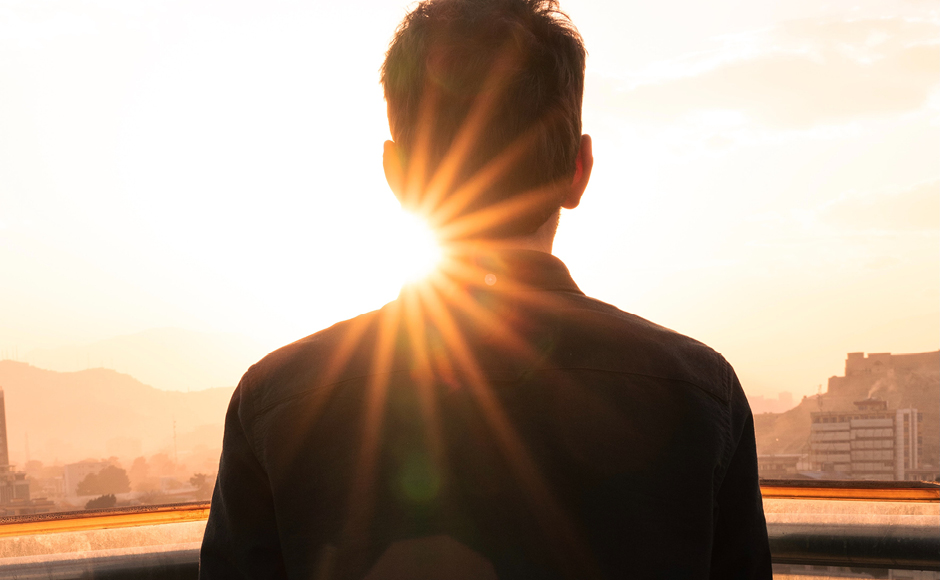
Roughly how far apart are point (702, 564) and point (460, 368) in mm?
526

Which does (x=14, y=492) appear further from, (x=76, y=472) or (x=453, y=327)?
(x=453, y=327)

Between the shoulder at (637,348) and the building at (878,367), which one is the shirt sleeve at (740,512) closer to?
the shoulder at (637,348)

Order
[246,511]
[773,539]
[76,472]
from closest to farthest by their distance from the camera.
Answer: [246,511] → [773,539] → [76,472]

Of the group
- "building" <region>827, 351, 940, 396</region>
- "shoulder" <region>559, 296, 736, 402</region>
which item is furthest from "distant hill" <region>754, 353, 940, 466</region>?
"shoulder" <region>559, 296, 736, 402</region>

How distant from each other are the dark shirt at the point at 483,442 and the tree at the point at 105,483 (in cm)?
6942

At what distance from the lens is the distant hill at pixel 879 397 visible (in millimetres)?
84125

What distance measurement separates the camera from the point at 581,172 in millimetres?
1315

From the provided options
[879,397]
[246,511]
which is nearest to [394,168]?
[246,511]

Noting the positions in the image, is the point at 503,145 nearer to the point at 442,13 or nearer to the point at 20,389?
the point at 442,13

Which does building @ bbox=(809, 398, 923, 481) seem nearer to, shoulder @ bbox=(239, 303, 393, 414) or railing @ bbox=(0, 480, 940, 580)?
railing @ bbox=(0, 480, 940, 580)

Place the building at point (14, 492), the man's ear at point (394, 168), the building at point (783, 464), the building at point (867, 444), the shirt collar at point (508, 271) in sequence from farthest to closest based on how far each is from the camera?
the building at point (867, 444) → the building at point (783, 464) → the building at point (14, 492) → the man's ear at point (394, 168) → the shirt collar at point (508, 271)

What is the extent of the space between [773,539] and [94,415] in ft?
506

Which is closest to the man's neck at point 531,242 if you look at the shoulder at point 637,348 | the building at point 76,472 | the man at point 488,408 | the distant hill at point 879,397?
the man at point 488,408

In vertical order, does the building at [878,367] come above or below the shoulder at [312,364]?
below
